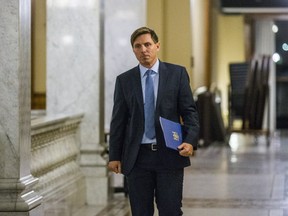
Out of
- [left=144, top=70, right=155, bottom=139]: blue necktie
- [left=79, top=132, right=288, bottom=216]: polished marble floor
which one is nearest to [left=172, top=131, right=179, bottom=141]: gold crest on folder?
[left=144, top=70, right=155, bottom=139]: blue necktie

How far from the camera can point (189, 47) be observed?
1286 centimetres

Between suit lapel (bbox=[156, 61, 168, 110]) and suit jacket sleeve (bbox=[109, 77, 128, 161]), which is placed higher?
suit lapel (bbox=[156, 61, 168, 110])

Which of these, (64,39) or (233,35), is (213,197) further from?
(233,35)

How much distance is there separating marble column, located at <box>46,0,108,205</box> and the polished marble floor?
14.8 inches

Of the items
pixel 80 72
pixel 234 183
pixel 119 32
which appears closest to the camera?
pixel 80 72

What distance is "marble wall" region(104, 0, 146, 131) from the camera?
358 inches

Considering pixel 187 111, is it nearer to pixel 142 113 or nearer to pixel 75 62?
pixel 142 113

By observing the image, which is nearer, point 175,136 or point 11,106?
point 175,136

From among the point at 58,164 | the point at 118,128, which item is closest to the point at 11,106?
the point at 118,128

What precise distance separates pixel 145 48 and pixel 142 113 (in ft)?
1.13

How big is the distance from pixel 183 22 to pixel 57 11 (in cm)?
520

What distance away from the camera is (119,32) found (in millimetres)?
9172

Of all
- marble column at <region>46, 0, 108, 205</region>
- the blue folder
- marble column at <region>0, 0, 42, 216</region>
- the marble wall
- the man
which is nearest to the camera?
the blue folder

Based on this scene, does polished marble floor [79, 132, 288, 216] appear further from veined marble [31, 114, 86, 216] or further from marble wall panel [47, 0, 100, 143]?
marble wall panel [47, 0, 100, 143]
